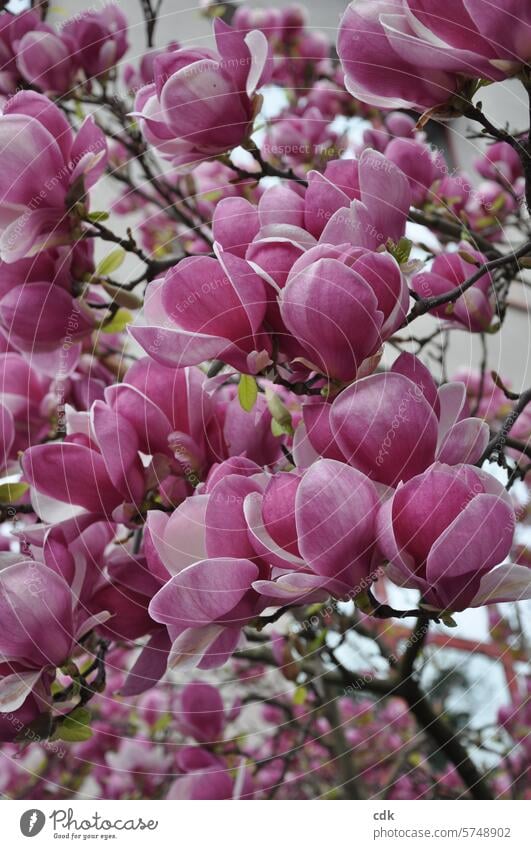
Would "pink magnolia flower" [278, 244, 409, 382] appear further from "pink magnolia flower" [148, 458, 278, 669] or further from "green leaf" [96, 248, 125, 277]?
A: "green leaf" [96, 248, 125, 277]

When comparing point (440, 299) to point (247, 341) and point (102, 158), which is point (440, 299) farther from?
point (102, 158)

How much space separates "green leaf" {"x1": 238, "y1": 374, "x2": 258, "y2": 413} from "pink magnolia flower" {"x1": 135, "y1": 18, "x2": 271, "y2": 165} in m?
0.13

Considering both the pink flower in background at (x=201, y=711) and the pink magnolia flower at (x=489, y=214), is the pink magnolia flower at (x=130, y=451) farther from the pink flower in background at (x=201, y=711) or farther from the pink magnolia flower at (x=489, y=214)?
the pink magnolia flower at (x=489, y=214)

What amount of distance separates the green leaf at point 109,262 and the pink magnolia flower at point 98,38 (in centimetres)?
20

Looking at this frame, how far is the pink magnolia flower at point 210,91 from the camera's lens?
360 mm

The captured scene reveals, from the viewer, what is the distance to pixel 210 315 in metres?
0.30

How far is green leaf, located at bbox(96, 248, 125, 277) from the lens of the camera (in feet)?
1.43

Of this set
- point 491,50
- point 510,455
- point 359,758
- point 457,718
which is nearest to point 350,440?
point 491,50

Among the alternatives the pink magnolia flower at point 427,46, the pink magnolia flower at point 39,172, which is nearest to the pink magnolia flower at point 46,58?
the pink magnolia flower at point 39,172

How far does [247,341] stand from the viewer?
0.30 meters

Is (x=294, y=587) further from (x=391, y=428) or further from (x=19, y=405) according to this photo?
(x=19, y=405)

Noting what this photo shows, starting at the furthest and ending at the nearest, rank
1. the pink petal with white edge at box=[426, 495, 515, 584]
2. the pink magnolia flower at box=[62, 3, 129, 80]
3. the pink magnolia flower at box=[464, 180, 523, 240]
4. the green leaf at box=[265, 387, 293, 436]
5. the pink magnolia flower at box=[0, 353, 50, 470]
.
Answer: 1. the pink magnolia flower at box=[464, 180, 523, 240]
2. the pink magnolia flower at box=[62, 3, 129, 80]
3. the pink magnolia flower at box=[0, 353, 50, 470]
4. the green leaf at box=[265, 387, 293, 436]
5. the pink petal with white edge at box=[426, 495, 515, 584]

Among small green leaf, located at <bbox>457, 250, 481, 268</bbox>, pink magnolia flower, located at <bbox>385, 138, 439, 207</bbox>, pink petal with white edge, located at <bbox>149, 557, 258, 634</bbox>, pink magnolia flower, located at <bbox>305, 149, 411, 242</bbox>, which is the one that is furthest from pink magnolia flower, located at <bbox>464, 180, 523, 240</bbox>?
pink petal with white edge, located at <bbox>149, 557, 258, 634</bbox>
